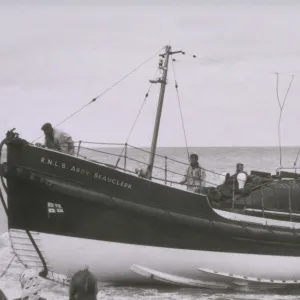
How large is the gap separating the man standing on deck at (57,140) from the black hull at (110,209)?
0.35 metres

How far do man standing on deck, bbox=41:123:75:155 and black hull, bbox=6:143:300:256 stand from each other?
1.16 ft

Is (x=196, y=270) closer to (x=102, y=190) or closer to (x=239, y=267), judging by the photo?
(x=239, y=267)

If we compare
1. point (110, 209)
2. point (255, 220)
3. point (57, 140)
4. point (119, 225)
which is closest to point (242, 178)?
point (255, 220)

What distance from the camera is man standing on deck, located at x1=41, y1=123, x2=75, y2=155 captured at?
832 centimetres

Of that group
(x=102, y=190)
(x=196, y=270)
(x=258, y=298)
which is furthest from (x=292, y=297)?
(x=102, y=190)

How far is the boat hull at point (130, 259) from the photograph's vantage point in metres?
8.39

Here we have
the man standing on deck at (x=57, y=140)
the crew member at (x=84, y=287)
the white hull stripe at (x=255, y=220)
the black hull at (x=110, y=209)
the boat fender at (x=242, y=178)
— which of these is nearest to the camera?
the crew member at (x=84, y=287)

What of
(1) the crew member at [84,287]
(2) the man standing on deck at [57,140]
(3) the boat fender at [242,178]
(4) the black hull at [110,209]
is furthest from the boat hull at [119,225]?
(1) the crew member at [84,287]

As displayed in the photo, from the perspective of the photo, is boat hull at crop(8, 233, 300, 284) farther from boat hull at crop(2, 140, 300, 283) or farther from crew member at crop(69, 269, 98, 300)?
crew member at crop(69, 269, 98, 300)

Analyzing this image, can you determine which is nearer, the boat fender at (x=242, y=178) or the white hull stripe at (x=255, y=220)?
the white hull stripe at (x=255, y=220)

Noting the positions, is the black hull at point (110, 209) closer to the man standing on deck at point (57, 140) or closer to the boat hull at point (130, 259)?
the boat hull at point (130, 259)

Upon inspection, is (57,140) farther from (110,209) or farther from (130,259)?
(130,259)

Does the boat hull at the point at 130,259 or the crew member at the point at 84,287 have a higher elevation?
the boat hull at the point at 130,259

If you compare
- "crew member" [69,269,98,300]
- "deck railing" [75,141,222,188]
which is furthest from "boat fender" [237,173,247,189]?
"crew member" [69,269,98,300]
